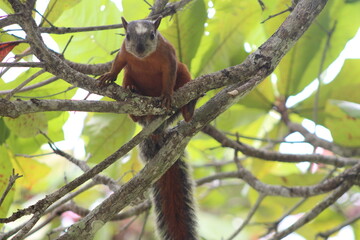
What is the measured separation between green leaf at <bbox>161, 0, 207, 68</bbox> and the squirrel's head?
1.22 feet

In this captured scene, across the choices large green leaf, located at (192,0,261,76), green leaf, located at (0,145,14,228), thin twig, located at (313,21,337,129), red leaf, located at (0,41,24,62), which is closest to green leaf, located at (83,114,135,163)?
green leaf, located at (0,145,14,228)

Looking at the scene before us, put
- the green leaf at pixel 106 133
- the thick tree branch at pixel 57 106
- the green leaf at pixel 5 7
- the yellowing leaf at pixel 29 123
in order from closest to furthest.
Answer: the thick tree branch at pixel 57 106
the green leaf at pixel 5 7
the yellowing leaf at pixel 29 123
the green leaf at pixel 106 133

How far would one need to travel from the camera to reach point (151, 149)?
2611mm

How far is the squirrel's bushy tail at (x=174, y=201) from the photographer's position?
2.45 meters

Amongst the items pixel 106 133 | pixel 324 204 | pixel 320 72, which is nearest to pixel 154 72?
pixel 106 133

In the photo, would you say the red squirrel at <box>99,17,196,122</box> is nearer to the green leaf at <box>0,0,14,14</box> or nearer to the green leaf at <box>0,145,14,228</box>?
the green leaf at <box>0,0,14,14</box>

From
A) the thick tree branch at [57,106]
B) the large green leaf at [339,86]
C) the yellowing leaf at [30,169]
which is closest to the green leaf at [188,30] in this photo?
the large green leaf at [339,86]

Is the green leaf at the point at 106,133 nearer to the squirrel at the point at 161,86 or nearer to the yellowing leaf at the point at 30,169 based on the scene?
the squirrel at the point at 161,86

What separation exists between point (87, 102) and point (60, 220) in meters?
2.04

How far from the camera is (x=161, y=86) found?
7.86ft

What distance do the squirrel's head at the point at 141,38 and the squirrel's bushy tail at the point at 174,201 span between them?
54 cm

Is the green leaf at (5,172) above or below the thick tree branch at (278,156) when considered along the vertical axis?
below

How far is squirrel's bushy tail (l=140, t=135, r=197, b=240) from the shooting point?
2451 millimetres

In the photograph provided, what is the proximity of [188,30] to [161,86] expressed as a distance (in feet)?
1.39
